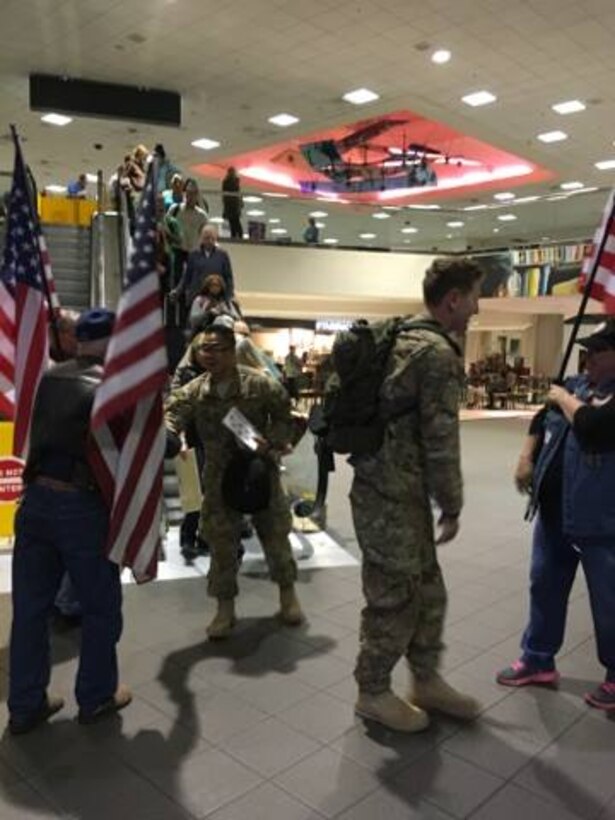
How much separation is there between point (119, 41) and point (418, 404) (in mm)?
9398

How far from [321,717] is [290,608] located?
3.32 ft

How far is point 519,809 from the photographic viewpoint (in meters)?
2.42

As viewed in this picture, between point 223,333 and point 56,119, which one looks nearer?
point 223,333

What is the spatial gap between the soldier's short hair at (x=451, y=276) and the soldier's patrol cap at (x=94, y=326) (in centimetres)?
122

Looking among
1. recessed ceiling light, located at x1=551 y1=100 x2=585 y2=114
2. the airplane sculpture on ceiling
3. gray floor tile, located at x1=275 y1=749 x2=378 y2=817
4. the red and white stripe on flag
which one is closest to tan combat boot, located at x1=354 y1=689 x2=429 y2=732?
gray floor tile, located at x1=275 y1=749 x2=378 y2=817

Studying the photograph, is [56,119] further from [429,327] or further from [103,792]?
[103,792]

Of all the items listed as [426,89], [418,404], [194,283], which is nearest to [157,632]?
[418,404]

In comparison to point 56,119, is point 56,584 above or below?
below

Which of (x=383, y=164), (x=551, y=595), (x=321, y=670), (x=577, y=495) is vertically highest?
(x=383, y=164)

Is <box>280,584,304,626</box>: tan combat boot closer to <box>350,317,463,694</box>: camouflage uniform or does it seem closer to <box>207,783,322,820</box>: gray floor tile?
<box>350,317,463,694</box>: camouflage uniform

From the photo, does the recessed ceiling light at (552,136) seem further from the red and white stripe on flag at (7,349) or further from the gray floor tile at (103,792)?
the gray floor tile at (103,792)

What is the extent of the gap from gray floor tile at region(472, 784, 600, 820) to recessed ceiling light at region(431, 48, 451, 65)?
9.65 metres

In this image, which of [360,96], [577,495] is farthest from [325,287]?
[577,495]

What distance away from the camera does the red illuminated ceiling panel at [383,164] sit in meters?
16.3
